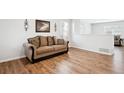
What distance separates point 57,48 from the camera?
411 cm

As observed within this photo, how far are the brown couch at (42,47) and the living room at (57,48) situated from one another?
4cm

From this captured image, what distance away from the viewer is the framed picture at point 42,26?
4531 millimetres

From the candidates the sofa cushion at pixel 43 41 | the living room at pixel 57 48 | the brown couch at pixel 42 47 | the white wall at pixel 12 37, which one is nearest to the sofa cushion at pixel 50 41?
the brown couch at pixel 42 47

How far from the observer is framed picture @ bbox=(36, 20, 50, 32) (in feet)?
14.9

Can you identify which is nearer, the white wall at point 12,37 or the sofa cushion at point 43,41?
the white wall at point 12,37

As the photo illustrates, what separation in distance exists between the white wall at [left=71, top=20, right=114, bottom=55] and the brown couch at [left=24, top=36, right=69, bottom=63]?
157 cm

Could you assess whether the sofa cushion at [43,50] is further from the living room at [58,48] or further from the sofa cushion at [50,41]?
the sofa cushion at [50,41]

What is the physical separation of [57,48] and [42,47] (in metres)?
0.68

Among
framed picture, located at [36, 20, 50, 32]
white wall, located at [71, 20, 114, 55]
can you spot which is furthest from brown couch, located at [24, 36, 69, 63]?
white wall, located at [71, 20, 114, 55]

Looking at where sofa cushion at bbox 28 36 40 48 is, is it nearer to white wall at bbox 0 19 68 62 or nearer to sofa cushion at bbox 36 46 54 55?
white wall at bbox 0 19 68 62

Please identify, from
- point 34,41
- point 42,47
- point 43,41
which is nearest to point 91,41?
point 43,41

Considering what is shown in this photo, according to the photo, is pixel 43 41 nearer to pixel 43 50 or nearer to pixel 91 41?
pixel 43 50
